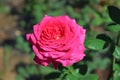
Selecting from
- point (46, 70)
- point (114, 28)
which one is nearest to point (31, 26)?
point (46, 70)

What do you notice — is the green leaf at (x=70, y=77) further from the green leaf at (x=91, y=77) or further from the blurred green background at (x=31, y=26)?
the blurred green background at (x=31, y=26)

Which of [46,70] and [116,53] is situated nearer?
[116,53]

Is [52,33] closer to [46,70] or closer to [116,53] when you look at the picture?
[116,53]

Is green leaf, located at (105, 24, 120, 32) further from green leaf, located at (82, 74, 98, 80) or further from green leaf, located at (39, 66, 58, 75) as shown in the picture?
green leaf, located at (39, 66, 58, 75)

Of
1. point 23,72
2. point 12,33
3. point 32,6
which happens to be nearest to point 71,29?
point 23,72

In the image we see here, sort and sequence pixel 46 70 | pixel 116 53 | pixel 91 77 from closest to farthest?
pixel 116 53 → pixel 91 77 → pixel 46 70

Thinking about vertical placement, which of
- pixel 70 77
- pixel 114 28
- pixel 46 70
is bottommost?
pixel 46 70
